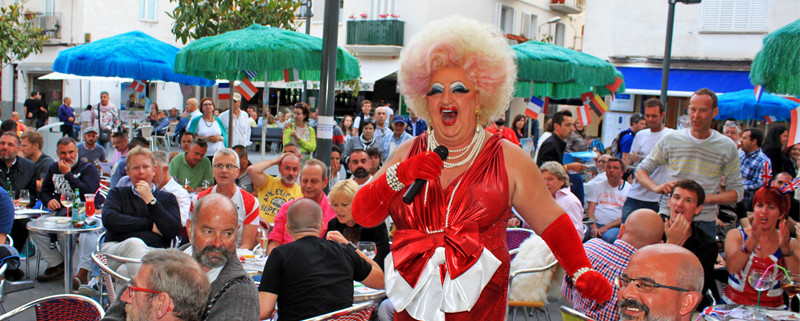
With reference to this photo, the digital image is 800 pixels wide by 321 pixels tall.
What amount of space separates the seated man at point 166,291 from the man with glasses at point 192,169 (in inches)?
206

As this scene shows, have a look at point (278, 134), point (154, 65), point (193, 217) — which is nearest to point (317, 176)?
point (193, 217)

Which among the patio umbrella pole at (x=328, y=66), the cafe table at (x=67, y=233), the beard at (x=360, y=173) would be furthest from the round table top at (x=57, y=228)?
the beard at (x=360, y=173)

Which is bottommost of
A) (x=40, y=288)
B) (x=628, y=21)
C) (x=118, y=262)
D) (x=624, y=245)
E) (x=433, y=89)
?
(x=40, y=288)

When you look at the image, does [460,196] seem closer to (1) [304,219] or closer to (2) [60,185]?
(1) [304,219]

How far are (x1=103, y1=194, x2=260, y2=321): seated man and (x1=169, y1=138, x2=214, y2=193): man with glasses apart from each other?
4.38 metres

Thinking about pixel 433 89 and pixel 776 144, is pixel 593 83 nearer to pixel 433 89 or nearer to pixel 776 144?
pixel 776 144

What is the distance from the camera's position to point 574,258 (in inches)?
101

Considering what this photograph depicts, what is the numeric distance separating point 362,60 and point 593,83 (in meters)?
17.5

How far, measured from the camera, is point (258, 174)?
21.5ft

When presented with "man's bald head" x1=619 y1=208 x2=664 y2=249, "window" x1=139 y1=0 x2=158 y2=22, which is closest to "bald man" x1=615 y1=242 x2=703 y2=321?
"man's bald head" x1=619 y1=208 x2=664 y2=249

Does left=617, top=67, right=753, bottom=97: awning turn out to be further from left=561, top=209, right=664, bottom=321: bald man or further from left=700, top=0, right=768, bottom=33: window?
left=561, top=209, right=664, bottom=321: bald man

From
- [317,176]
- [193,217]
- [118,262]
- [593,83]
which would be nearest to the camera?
[193,217]

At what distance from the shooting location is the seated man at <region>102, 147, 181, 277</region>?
17.1 feet

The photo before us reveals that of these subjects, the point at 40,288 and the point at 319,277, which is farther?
the point at 40,288
